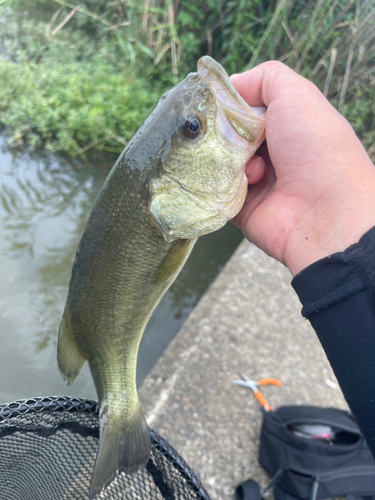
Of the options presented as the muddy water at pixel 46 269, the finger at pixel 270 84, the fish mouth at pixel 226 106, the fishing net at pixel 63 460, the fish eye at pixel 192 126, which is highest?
the finger at pixel 270 84

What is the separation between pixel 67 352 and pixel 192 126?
1.15m

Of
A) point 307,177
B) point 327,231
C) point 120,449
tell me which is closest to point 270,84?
point 307,177

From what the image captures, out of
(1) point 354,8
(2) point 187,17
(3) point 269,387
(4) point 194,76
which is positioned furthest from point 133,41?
(3) point 269,387

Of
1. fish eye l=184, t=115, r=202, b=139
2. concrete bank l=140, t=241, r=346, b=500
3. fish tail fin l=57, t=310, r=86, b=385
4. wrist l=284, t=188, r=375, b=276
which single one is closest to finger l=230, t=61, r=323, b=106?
fish eye l=184, t=115, r=202, b=139

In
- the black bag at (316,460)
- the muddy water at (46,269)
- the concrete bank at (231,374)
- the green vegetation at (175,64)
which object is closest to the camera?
the black bag at (316,460)

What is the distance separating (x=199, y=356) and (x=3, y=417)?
1.27 metres

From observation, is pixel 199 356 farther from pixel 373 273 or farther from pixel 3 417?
pixel 373 273

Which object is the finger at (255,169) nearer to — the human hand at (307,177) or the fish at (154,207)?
the human hand at (307,177)

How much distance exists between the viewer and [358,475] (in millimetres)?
1610

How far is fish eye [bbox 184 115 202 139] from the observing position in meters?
1.24

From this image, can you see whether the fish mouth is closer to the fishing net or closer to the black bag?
the fishing net

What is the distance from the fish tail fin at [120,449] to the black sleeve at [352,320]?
34.9 inches

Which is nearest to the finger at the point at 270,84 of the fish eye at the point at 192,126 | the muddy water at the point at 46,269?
the fish eye at the point at 192,126

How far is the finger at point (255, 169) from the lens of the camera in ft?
4.87
